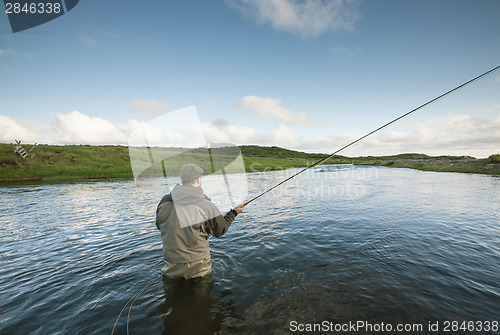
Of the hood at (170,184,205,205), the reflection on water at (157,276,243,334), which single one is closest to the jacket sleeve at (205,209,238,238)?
the hood at (170,184,205,205)

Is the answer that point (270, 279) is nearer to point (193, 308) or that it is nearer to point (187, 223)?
point (193, 308)

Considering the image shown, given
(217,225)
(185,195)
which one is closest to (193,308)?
(217,225)

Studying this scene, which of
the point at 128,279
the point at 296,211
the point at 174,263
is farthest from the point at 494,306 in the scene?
the point at 296,211

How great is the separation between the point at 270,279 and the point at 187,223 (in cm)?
317

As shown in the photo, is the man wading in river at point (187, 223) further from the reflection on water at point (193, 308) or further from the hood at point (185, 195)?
the reflection on water at point (193, 308)

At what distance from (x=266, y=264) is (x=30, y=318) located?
6.21m

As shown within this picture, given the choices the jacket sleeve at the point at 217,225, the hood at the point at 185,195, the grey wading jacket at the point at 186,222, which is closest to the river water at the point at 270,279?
the grey wading jacket at the point at 186,222

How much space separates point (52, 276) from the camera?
687cm

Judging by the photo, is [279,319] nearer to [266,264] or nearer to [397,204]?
[266,264]

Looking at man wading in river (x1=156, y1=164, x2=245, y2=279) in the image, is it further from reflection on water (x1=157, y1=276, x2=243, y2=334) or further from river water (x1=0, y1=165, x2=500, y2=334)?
river water (x1=0, y1=165, x2=500, y2=334)

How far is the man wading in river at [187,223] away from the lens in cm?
521

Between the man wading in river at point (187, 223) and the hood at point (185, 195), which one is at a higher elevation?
the hood at point (185, 195)

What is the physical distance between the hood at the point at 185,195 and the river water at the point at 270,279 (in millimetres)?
2515

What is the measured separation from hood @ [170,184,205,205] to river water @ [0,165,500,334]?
252 cm
